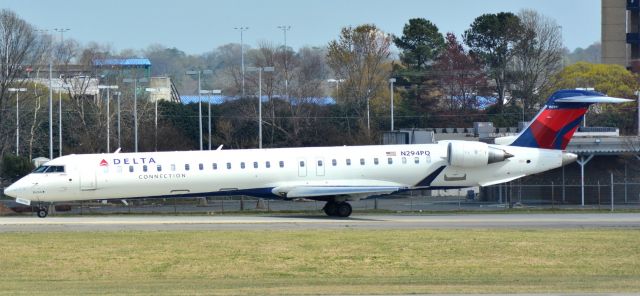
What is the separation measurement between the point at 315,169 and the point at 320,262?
53.9 ft

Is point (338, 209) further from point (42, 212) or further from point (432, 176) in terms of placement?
point (42, 212)

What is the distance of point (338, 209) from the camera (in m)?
44.9

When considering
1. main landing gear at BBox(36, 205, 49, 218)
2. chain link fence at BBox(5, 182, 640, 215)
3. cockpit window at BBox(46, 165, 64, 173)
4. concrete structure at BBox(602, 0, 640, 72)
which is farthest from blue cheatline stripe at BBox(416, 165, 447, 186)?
concrete structure at BBox(602, 0, 640, 72)

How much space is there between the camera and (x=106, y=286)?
948 inches

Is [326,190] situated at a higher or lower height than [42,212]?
higher

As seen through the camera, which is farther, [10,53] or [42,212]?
[10,53]

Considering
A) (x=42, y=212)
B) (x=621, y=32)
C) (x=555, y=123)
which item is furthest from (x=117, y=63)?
(x=555, y=123)

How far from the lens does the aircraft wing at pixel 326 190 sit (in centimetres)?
4366

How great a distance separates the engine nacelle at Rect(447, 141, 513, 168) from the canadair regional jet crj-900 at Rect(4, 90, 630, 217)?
1.5 inches

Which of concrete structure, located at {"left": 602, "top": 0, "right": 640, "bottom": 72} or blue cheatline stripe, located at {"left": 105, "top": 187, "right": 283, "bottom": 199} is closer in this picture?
blue cheatline stripe, located at {"left": 105, "top": 187, "right": 283, "bottom": 199}

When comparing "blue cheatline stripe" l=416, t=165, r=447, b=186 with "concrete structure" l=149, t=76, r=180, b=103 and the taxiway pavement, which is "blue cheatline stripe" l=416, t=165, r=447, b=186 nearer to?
the taxiway pavement

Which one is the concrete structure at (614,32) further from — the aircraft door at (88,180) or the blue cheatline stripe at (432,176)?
the aircraft door at (88,180)

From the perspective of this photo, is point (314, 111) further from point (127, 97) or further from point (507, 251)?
point (507, 251)

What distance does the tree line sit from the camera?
86.1 m
